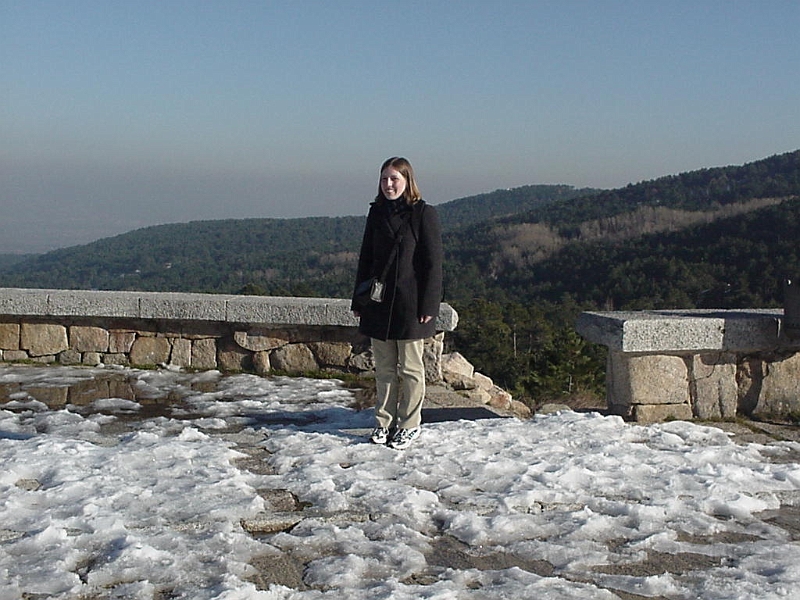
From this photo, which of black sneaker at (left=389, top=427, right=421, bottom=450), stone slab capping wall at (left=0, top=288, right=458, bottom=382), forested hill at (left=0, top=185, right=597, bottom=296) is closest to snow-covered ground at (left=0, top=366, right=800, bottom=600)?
black sneaker at (left=389, top=427, right=421, bottom=450)

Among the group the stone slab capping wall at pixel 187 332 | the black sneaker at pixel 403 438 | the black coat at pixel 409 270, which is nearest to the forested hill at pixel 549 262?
the stone slab capping wall at pixel 187 332

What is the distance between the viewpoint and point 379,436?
441 cm

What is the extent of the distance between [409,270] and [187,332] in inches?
120

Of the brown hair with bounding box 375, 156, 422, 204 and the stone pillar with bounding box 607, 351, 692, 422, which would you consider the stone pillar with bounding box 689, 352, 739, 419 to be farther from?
the brown hair with bounding box 375, 156, 422, 204

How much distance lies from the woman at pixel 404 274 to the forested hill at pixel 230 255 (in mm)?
25805

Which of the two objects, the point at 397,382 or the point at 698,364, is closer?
the point at 397,382

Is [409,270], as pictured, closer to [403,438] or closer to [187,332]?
[403,438]

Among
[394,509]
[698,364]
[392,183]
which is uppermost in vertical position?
[392,183]

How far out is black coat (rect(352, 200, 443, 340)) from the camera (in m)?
4.20

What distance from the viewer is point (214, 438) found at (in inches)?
179

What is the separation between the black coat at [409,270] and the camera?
4203 mm

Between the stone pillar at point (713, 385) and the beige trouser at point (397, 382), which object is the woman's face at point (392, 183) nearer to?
the beige trouser at point (397, 382)

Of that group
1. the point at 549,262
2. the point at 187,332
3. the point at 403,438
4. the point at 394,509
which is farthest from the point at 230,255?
the point at 394,509

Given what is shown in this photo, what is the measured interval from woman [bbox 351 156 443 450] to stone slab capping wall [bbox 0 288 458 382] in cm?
192
